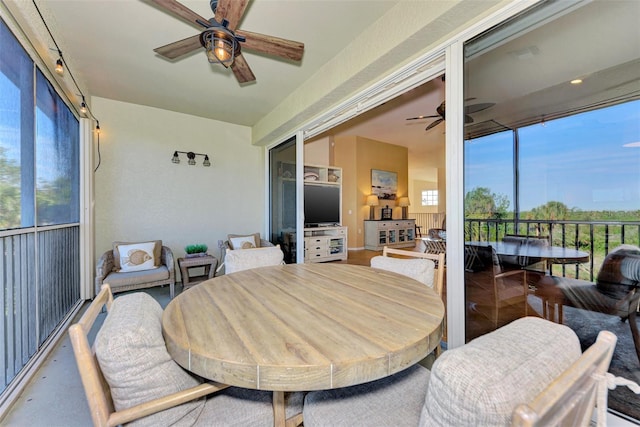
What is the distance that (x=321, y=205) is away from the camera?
237 inches

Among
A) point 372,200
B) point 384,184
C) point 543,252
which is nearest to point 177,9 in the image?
point 543,252

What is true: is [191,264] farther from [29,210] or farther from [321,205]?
[321,205]

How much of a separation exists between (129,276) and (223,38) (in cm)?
281

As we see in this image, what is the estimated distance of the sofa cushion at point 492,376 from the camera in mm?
445

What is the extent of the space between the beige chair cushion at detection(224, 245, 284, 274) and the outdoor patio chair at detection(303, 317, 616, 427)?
5.58 feet

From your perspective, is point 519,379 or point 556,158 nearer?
point 519,379

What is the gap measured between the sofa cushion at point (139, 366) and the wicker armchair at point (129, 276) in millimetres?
2607

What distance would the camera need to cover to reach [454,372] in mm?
494

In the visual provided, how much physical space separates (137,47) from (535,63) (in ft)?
11.6

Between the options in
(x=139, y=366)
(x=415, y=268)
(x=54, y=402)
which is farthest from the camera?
(x=415, y=268)

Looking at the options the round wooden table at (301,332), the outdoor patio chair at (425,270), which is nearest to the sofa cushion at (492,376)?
the round wooden table at (301,332)

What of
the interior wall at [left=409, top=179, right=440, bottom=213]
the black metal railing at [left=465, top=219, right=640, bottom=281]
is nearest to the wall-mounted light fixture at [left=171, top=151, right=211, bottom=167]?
the black metal railing at [left=465, top=219, right=640, bottom=281]

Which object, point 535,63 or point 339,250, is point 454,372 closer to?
point 535,63

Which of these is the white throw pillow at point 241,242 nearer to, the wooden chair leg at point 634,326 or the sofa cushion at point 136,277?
the sofa cushion at point 136,277
